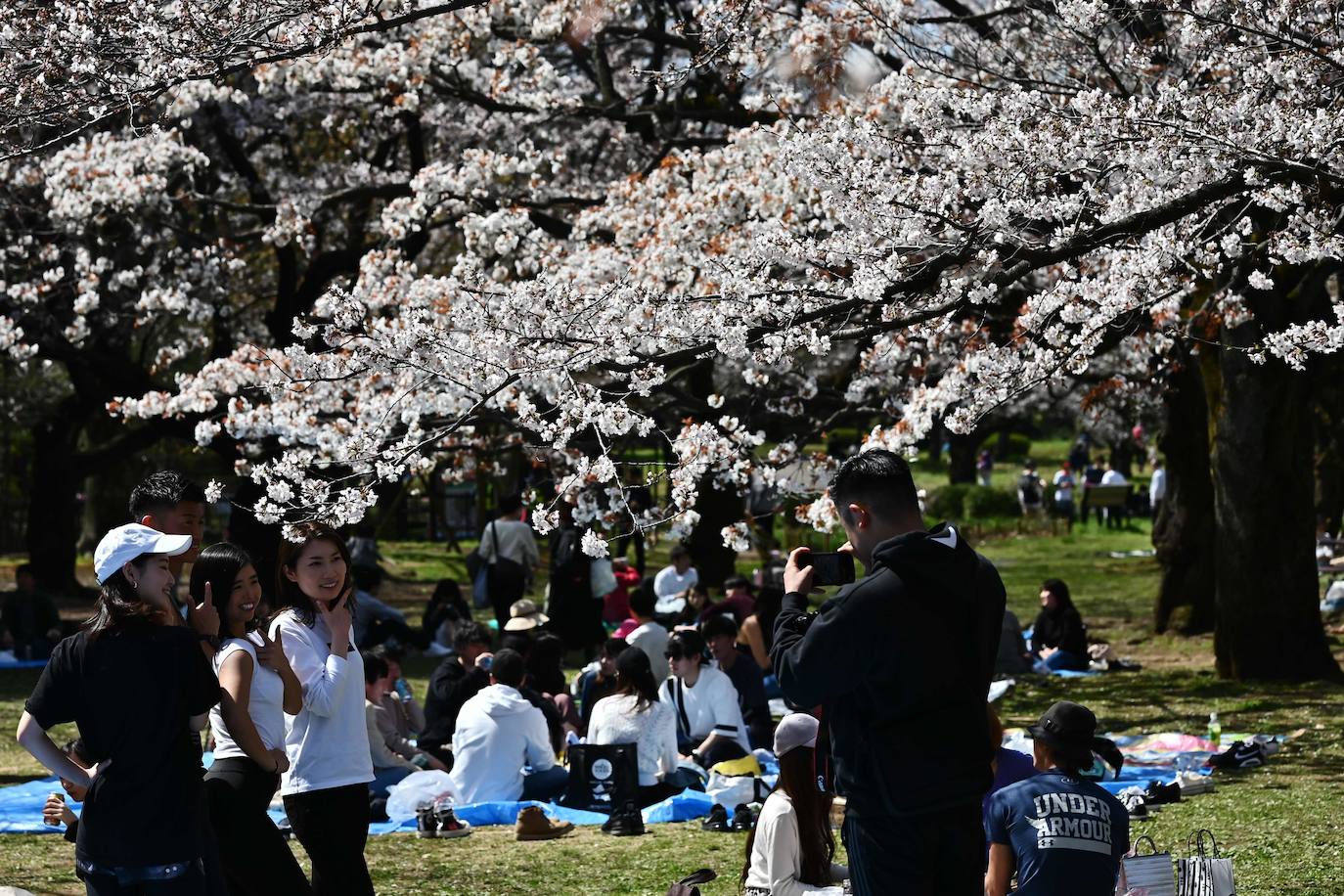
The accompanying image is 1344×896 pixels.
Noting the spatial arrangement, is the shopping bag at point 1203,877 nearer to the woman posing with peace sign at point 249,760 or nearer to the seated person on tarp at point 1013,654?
the woman posing with peace sign at point 249,760

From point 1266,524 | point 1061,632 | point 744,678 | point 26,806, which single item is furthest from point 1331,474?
point 26,806

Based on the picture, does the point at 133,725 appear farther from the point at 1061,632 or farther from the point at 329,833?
the point at 1061,632

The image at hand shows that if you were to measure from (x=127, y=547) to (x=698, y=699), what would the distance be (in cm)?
578

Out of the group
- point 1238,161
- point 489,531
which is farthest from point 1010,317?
point 489,531

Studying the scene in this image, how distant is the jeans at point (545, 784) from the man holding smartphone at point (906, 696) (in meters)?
5.18

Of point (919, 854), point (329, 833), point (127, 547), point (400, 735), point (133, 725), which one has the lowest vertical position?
point (400, 735)

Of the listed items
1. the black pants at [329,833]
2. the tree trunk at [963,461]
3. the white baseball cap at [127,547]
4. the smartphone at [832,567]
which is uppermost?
the tree trunk at [963,461]

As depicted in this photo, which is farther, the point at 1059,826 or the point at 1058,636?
the point at 1058,636

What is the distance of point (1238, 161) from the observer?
6477 mm

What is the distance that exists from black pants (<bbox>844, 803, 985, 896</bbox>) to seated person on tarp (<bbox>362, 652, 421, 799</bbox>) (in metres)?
5.07

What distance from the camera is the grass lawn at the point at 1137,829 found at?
6711 millimetres

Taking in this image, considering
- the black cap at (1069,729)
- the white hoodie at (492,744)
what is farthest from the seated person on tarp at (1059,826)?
the white hoodie at (492,744)

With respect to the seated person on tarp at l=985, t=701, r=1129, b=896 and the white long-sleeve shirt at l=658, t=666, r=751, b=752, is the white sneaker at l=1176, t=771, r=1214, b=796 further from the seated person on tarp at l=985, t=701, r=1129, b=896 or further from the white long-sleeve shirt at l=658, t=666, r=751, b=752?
the seated person on tarp at l=985, t=701, r=1129, b=896

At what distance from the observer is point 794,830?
5.27 meters
